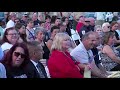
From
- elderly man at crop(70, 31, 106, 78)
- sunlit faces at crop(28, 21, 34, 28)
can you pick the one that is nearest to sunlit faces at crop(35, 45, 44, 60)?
sunlit faces at crop(28, 21, 34, 28)

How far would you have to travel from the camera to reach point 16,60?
16.2ft

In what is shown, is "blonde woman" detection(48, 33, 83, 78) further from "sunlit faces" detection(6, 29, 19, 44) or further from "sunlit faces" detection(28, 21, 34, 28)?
"sunlit faces" detection(6, 29, 19, 44)

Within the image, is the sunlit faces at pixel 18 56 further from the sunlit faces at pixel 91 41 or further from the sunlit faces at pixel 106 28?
the sunlit faces at pixel 106 28

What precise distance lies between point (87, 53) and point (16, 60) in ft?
3.82

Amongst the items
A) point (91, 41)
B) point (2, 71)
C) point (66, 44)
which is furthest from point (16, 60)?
point (91, 41)

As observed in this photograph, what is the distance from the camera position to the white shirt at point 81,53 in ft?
16.5

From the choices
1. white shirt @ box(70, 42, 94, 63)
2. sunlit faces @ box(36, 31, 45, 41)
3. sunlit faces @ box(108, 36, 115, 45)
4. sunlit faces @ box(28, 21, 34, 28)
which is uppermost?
sunlit faces @ box(28, 21, 34, 28)

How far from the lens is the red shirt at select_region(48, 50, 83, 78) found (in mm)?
4879

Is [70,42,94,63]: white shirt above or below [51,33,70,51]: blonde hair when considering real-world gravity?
below

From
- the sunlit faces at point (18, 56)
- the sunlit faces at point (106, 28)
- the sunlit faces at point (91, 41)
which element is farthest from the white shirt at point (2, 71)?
the sunlit faces at point (106, 28)

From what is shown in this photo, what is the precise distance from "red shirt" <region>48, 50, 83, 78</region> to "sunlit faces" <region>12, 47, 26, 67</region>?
0.45m
